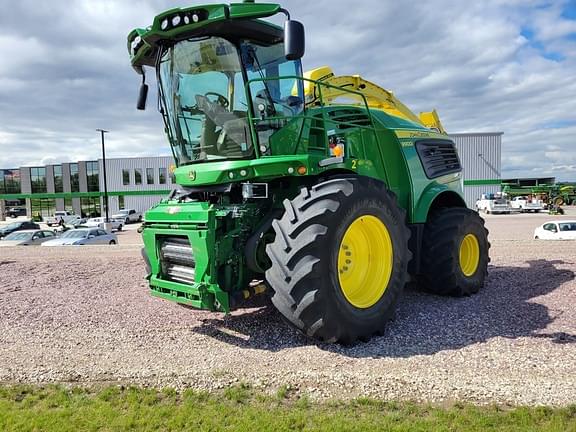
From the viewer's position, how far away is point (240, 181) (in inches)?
206

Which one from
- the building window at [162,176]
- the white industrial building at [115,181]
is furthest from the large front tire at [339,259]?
the building window at [162,176]

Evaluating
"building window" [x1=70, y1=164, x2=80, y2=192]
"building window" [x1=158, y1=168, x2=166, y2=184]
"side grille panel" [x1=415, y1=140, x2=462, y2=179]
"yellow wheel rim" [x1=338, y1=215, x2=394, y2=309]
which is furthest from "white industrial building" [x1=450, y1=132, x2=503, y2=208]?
"yellow wheel rim" [x1=338, y1=215, x2=394, y2=309]

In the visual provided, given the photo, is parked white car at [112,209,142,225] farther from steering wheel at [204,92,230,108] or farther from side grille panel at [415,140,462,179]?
steering wheel at [204,92,230,108]

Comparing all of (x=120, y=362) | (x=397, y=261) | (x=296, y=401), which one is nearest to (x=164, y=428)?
(x=296, y=401)

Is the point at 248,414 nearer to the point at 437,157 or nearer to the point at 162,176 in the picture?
the point at 437,157

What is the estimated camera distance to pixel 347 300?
4797 millimetres

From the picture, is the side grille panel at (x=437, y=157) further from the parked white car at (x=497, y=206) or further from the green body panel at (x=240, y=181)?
the parked white car at (x=497, y=206)

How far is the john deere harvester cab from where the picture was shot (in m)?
4.51

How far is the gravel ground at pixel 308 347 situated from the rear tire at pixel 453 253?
232 millimetres

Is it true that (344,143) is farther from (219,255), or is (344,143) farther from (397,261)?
(219,255)

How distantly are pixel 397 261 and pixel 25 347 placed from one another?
164 inches

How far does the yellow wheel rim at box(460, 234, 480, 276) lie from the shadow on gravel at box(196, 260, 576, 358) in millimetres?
392

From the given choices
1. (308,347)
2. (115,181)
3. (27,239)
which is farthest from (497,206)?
(308,347)

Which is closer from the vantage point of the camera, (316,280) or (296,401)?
(296,401)
